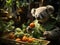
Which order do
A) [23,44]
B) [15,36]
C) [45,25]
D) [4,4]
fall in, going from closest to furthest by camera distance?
[23,44] < [15,36] < [45,25] < [4,4]

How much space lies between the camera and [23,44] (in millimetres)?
2166

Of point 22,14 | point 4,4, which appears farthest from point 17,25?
point 4,4

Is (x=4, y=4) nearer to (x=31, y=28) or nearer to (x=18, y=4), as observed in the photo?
(x=18, y=4)

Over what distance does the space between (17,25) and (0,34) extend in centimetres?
56

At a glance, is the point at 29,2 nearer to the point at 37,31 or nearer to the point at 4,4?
the point at 4,4

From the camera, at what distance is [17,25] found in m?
2.76

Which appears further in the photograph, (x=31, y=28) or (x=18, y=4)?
(x=18, y=4)

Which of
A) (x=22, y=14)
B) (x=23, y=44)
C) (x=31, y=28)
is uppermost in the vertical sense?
(x=22, y=14)

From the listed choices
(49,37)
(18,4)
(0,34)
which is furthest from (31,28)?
(18,4)

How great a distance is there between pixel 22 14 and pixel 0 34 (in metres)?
0.77

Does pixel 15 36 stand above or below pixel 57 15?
below

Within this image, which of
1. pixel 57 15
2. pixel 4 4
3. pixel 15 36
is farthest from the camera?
pixel 4 4

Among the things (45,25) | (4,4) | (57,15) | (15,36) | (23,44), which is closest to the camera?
(23,44)

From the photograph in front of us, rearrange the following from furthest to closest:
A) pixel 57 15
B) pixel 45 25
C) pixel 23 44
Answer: pixel 57 15 → pixel 45 25 → pixel 23 44
